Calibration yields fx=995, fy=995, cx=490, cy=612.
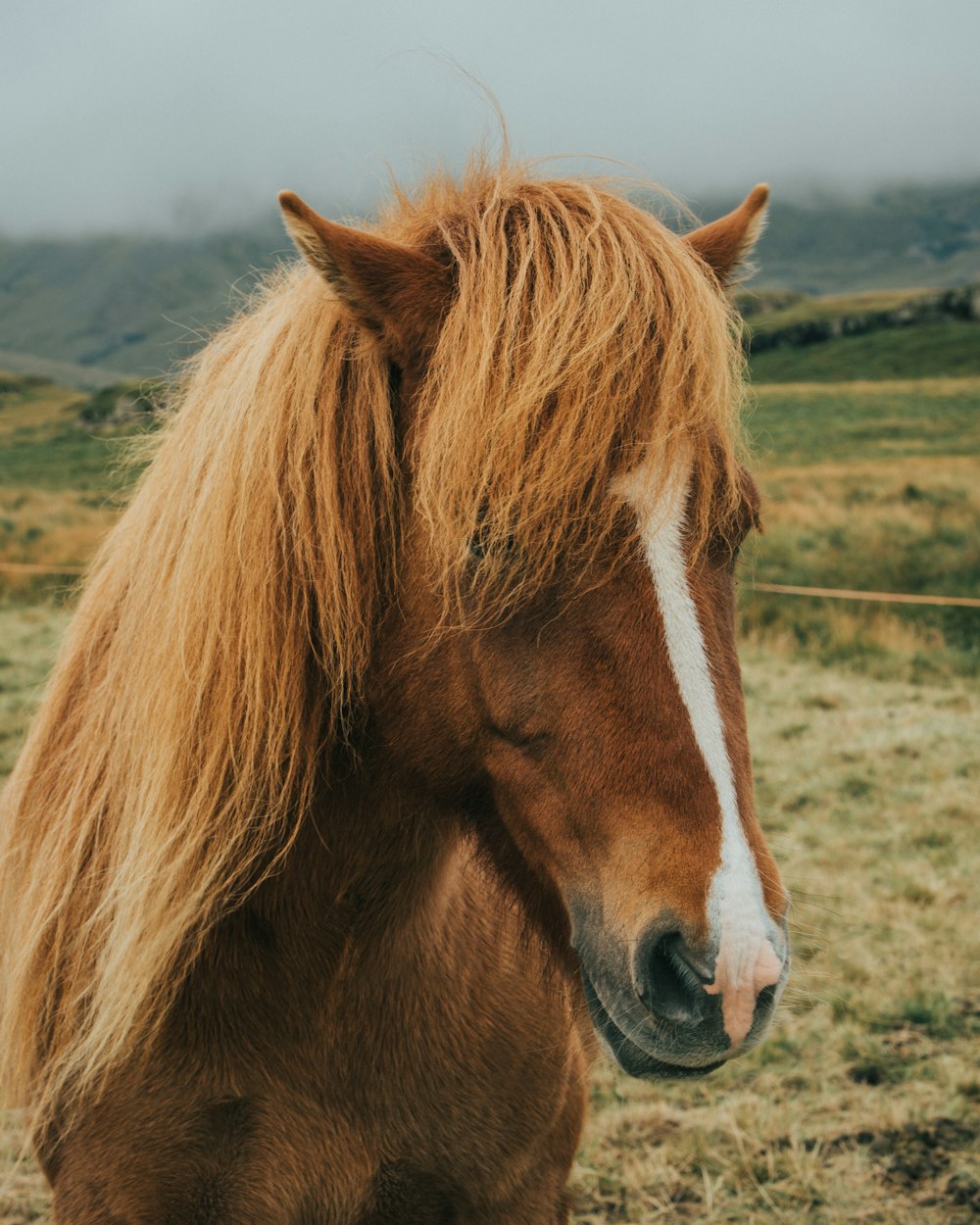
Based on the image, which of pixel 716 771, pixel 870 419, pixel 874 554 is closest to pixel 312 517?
pixel 716 771

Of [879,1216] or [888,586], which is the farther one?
[888,586]

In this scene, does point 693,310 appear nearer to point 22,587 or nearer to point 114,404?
point 22,587

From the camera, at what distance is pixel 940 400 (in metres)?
32.9

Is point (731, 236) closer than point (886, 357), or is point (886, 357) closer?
point (731, 236)

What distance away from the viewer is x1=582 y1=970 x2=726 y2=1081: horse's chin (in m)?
1.35

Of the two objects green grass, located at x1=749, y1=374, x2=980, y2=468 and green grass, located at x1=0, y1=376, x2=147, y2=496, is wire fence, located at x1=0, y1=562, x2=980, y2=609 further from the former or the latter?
green grass, located at x1=0, y1=376, x2=147, y2=496

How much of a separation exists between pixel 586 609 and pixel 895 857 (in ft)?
16.4

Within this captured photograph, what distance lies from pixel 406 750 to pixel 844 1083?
9.92 ft

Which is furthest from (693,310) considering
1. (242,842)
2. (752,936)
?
(242,842)

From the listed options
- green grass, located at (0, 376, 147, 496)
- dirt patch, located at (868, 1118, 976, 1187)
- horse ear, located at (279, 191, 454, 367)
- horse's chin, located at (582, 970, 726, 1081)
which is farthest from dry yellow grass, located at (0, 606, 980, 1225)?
green grass, located at (0, 376, 147, 496)

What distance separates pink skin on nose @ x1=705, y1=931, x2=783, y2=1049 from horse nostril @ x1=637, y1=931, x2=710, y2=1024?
1.4 inches

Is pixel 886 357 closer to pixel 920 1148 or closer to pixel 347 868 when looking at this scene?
pixel 920 1148

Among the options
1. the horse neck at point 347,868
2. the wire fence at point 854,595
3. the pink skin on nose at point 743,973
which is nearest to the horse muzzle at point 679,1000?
the pink skin on nose at point 743,973

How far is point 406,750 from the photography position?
1.58m
